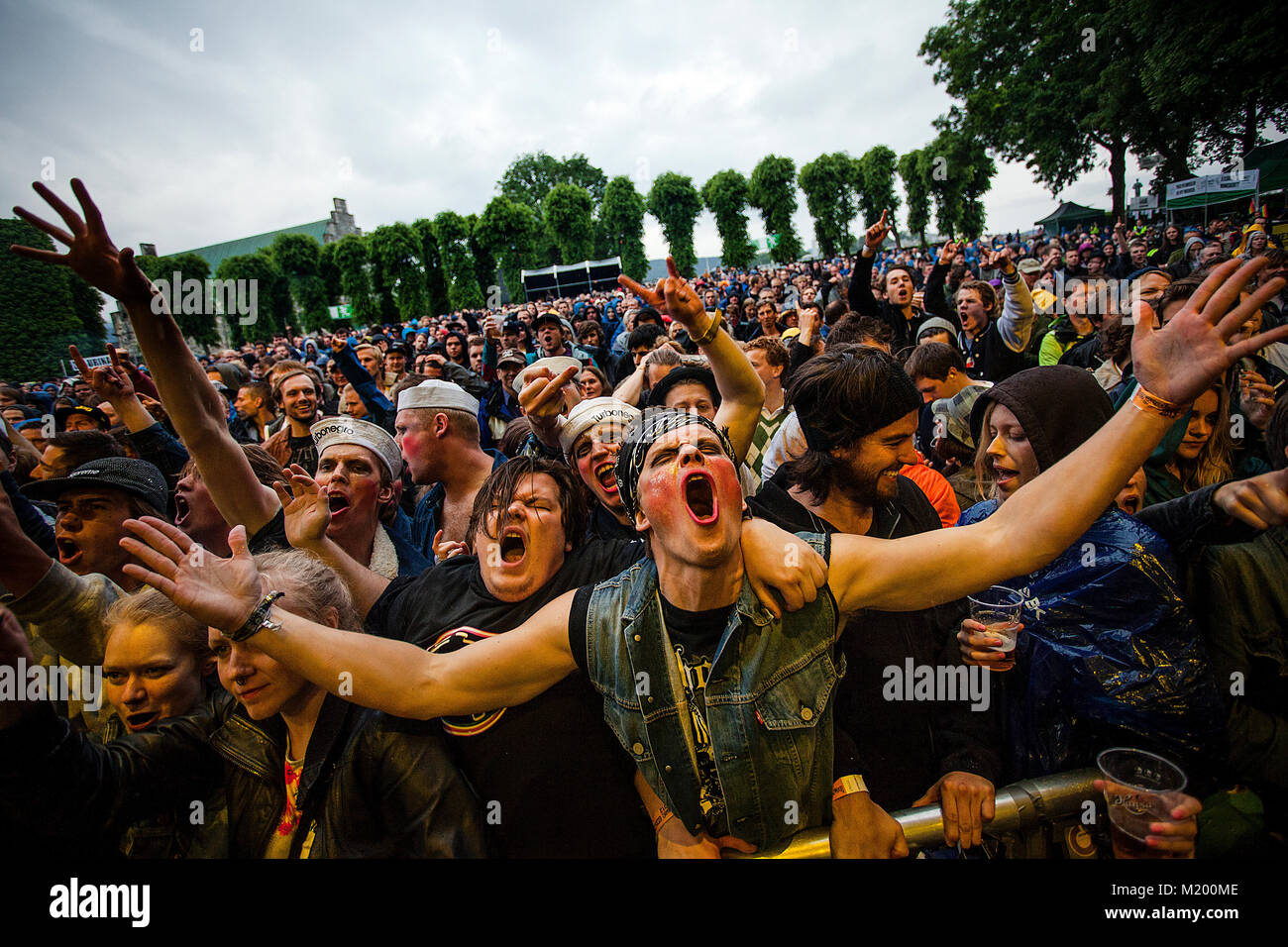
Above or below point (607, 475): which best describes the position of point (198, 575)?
below

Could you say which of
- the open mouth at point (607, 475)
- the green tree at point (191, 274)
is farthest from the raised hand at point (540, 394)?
the green tree at point (191, 274)

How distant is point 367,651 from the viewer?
5.80ft

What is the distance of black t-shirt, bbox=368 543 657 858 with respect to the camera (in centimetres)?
192

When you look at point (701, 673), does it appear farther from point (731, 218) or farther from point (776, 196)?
point (776, 196)

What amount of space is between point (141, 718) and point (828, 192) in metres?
65.3

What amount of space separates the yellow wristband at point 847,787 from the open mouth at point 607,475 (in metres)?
1.59

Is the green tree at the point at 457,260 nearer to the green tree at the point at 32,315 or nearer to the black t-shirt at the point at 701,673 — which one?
the green tree at the point at 32,315

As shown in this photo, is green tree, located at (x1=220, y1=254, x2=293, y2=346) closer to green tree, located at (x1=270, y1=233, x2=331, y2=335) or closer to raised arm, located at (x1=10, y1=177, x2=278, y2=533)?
green tree, located at (x1=270, y1=233, x2=331, y2=335)

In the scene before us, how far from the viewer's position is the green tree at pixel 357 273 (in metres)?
44.7

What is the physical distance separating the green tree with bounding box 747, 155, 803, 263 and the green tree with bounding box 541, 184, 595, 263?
51.2 feet

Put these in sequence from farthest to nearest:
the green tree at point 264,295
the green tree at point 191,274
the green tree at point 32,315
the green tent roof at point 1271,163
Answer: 1. the green tree at point 264,295
2. the green tree at point 191,274
3. the green tree at point 32,315
4. the green tent roof at point 1271,163
